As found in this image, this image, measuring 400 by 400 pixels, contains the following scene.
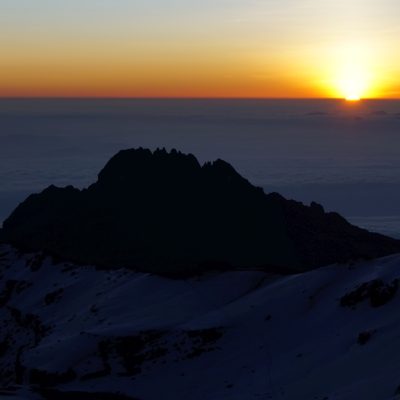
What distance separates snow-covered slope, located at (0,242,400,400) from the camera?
90.8ft

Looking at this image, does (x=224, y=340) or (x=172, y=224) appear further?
(x=172, y=224)

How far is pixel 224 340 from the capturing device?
111 feet

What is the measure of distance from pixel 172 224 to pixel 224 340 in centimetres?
2699

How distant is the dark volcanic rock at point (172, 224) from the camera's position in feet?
192

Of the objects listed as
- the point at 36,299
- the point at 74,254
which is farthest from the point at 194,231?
the point at 36,299

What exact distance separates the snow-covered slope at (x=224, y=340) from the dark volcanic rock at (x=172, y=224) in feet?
47.1

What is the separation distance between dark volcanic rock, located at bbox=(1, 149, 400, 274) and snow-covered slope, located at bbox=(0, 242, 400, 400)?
14366mm

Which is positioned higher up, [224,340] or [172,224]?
[172,224]

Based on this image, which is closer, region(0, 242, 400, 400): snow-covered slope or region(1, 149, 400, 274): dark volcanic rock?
region(0, 242, 400, 400): snow-covered slope

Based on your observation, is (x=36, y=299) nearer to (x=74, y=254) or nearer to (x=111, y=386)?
(x=74, y=254)

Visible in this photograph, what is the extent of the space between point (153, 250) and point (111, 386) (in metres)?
26.2

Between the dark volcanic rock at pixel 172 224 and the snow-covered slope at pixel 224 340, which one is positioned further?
the dark volcanic rock at pixel 172 224

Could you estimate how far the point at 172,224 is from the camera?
6025 centimetres

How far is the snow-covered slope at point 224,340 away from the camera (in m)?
27.7
